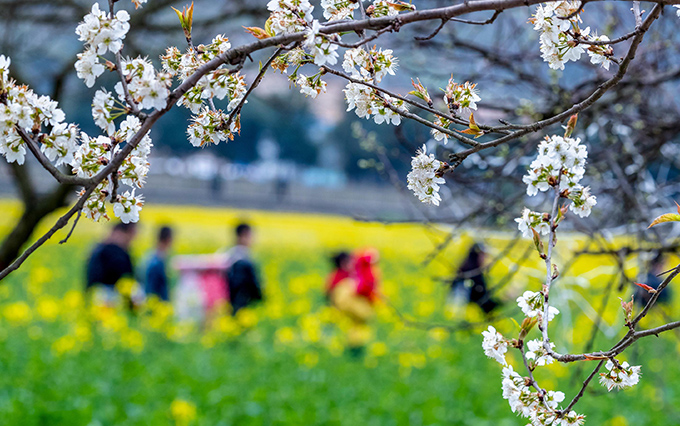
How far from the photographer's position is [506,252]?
10.0 ft

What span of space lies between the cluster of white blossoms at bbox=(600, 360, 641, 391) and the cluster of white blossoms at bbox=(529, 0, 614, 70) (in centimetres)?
64

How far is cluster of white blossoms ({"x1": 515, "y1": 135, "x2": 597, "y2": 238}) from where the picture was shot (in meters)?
1.26

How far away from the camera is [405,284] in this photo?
11.4 meters

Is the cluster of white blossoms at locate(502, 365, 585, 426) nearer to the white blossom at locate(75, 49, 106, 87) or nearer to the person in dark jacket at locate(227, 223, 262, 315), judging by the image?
the white blossom at locate(75, 49, 106, 87)

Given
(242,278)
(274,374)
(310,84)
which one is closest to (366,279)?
(242,278)

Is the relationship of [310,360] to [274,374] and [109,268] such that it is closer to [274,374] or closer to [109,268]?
[274,374]

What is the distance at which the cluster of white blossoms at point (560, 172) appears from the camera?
4.14ft

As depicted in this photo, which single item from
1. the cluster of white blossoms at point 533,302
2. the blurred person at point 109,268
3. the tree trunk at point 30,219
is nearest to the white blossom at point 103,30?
the cluster of white blossoms at point 533,302

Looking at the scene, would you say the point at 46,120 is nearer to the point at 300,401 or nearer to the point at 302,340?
the point at 300,401

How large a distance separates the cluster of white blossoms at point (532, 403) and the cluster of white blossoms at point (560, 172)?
31 cm

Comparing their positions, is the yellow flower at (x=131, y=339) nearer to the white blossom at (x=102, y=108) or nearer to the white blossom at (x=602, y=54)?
the white blossom at (x=102, y=108)

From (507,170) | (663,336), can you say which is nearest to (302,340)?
(507,170)

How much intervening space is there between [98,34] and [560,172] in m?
0.97

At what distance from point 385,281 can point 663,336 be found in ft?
16.0
